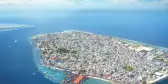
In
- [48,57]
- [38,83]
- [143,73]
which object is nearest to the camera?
[38,83]

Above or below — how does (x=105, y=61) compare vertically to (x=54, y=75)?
above

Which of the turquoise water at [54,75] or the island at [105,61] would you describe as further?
the island at [105,61]

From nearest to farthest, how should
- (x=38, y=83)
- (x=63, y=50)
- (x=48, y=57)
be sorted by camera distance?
(x=38, y=83) → (x=48, y=57) → (x=63, y=50)

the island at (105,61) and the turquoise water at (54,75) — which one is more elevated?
the island at (105,61)

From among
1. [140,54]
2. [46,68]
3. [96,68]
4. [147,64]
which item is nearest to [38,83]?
[46,68]

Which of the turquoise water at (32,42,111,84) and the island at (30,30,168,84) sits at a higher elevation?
the island at (30,30,168,84)

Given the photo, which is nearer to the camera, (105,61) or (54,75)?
(54,75)

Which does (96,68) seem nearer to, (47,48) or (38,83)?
(38,83)

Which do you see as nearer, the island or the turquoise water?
the turquoise water
